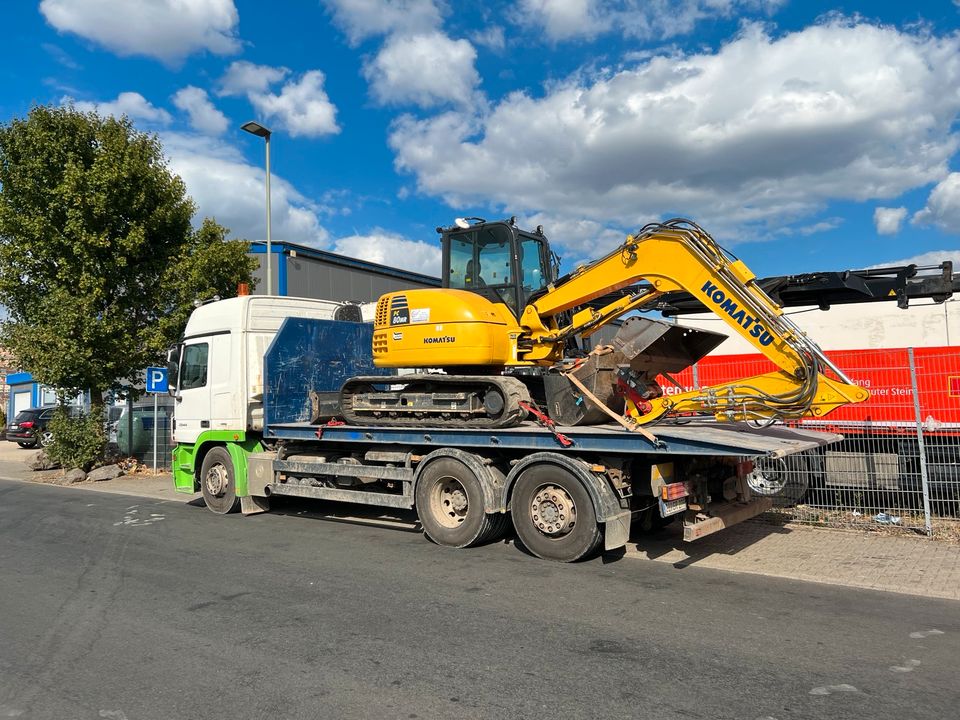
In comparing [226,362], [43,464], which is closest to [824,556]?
[226,362]

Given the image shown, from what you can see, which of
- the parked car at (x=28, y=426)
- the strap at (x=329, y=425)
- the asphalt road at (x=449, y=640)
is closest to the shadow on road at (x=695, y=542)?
the asphalt road at (x=449, y=640)

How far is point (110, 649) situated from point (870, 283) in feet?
26.8

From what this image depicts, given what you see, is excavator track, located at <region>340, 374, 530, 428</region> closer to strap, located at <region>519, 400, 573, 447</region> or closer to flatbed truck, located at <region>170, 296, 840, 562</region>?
strap, located at <region>519, 400, 573, 447</region>

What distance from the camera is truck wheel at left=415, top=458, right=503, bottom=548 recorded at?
7.47 metres

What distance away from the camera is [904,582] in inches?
244

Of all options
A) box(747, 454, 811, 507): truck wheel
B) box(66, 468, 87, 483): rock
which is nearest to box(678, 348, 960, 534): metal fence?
box(747, 454, 811, 507): truck wheel

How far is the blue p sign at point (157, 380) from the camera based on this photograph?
14.0 metres

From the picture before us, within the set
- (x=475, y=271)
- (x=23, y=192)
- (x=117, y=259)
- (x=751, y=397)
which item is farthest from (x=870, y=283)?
(x=23, y=192)

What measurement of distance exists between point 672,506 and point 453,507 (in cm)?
254

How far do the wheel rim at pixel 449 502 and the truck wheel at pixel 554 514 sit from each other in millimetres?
792

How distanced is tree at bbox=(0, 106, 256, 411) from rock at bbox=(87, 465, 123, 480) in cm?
158

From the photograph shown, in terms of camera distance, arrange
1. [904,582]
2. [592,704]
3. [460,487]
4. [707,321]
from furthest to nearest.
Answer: [707,321] < [460,487] < [904,582] < [592,704]

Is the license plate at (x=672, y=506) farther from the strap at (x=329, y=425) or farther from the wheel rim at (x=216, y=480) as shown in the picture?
the wheel rim at (x=216, y=480)

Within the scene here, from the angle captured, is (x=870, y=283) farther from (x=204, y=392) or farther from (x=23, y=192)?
(x=23, y=192)
